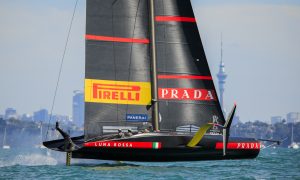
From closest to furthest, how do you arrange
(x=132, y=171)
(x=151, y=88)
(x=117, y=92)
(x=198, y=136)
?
(x=132, y=171) < (x=198, y=136) < (x=117, y=92) < (x=151, y=88)

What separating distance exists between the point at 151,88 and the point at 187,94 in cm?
156

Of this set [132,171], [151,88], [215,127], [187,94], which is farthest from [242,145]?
[132,171]

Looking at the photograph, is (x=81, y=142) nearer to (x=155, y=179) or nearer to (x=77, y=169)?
(x=77, y=169)

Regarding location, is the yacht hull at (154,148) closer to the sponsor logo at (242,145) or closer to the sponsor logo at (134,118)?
the sponsor logo at (242,145)

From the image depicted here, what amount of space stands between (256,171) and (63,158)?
9.69 metres

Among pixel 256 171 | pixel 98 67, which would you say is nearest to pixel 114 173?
pixel 98 67

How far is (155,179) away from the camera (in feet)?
115

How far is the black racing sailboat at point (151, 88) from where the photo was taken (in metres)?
39.0

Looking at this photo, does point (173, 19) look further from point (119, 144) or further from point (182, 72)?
point (119, 144)

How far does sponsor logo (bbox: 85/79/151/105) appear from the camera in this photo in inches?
1558

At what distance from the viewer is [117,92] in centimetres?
3991

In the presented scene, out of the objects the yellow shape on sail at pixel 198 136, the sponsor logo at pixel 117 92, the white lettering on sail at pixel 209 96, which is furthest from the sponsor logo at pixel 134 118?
the white lettering on sail at pixel 209 96

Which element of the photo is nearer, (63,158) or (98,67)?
(98,67)

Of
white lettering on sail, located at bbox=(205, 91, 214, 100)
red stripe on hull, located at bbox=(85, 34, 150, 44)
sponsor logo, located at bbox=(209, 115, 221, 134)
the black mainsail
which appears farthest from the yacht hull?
red stripe on hull, located at bbox=(85, 34, 150, 44)
